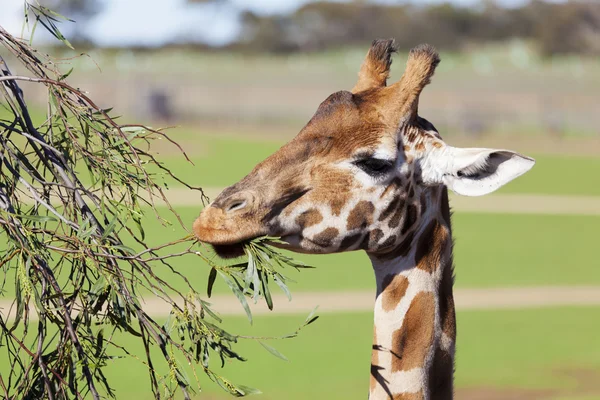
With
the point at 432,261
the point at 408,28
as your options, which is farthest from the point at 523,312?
the point at 408,28

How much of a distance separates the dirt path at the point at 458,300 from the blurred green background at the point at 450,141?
236 millimetres

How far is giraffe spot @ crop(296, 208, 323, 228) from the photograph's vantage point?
392 centimetres

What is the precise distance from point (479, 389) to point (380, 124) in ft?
26.0

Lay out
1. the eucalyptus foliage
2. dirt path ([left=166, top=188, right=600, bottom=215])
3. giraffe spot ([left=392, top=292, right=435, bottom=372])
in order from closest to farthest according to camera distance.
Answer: the eucalyptus foliage, giraffe spot ([left=392, top=292, right=435, bottom=372]), dirt path ([left=166, top=188, right=600, bottom=215])

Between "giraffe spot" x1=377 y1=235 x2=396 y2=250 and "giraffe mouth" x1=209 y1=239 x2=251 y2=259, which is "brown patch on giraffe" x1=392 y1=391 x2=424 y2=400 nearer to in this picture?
"giraffe spot" x1=377 y1=235 x2=396 y2=250

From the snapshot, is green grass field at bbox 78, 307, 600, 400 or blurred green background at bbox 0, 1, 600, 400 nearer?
green grass field at bbox 78, 307, 600, 400

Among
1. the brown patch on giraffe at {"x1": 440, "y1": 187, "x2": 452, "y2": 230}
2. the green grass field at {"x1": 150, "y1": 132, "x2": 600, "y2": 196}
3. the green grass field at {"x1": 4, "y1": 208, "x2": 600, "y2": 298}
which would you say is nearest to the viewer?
the brown patch on giraffe at {"x1": 440, "y1": 187, "x2": 452, "y2": 230}

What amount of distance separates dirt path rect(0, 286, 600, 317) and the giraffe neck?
998 cm

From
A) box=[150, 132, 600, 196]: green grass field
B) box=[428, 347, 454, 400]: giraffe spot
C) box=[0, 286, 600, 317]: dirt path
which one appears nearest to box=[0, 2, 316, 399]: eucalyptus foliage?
box=[428, 347, 454, 400]: giraffe spot

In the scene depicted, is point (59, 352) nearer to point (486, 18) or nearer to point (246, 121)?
point (246, 121)

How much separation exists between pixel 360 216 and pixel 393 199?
0.15m

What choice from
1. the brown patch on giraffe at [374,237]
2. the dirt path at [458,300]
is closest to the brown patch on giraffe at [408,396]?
the brown patch on giraffe at [374,237]

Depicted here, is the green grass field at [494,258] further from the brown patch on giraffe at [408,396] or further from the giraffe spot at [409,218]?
the brown patch on giraffe at [408,396]

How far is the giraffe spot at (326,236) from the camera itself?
398 cm
